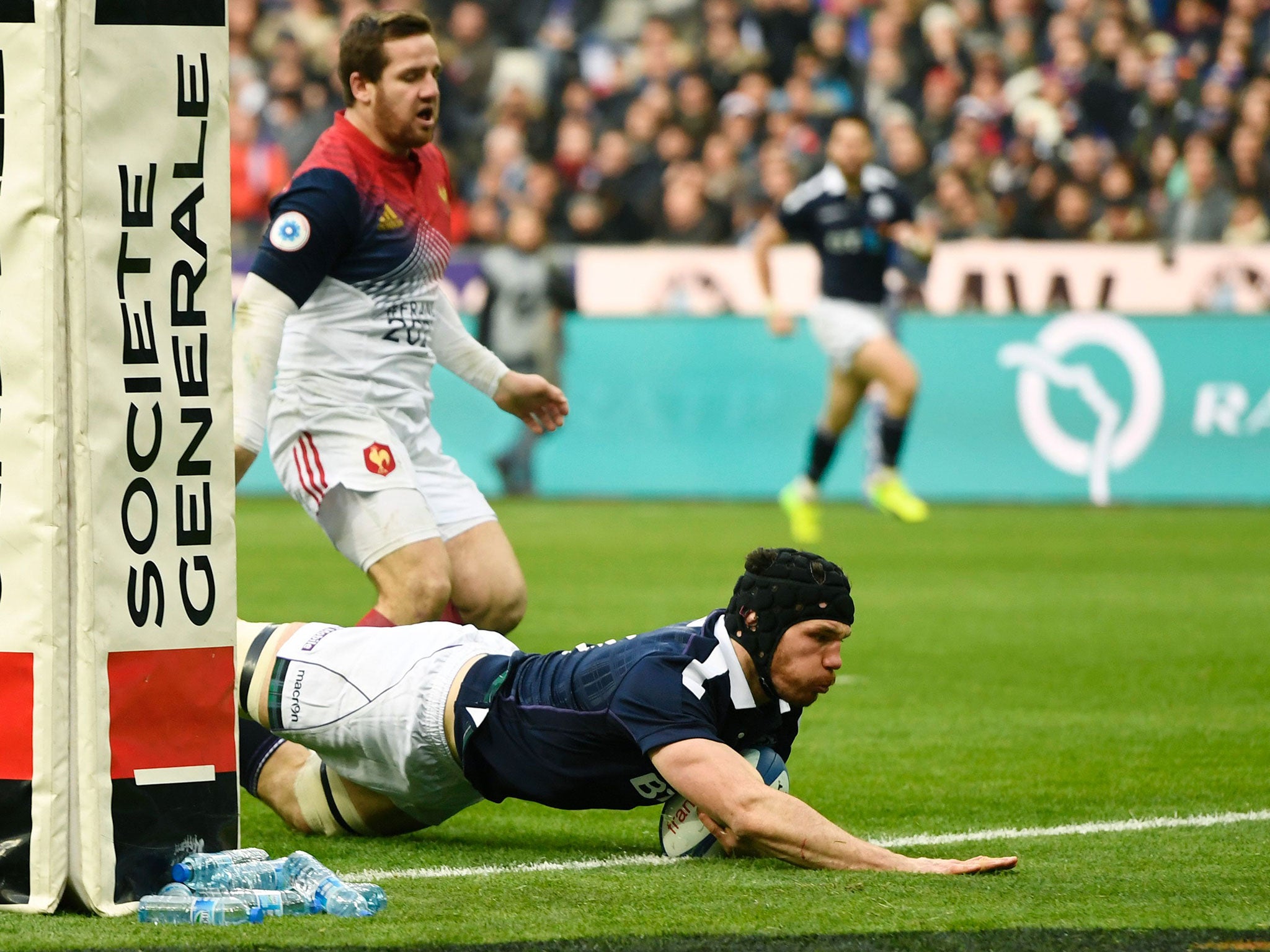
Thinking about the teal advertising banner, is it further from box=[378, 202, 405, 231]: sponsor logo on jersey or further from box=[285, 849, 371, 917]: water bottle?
box=[285, 849, 371, 917]: water bottle

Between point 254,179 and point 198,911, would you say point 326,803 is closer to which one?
point 198,911

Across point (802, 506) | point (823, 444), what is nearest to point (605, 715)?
point (802, 506)

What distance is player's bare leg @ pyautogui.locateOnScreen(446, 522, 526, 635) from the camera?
6480 millimetres

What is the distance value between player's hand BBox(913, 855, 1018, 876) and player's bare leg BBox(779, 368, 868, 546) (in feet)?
33.4

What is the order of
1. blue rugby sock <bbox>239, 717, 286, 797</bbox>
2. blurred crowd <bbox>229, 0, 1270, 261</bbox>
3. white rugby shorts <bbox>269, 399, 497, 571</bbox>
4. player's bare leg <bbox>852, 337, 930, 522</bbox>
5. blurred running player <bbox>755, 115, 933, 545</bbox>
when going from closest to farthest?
blue rugby sock <bbox>239, 717, 286, 797</bbox>
white rugby shorts <bbox>269, 399, 497, 571</bbox>
player's bare leg <bbox>852, 337, 930, 522</bbox>
blurred running player <bbox>755, 115, 933, 545</bbox>
blurred crowd <bbox>229, 0, 1270, 261</bbox>

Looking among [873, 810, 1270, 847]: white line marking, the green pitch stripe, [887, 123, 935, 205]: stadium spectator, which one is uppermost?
[887, 123, 935, 205]: stadium spectator

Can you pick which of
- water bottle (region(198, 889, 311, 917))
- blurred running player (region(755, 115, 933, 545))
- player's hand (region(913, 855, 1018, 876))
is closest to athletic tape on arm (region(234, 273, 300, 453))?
water bottle (region(198, 889, 311, 917))

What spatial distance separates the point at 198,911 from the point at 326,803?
1.29 meters

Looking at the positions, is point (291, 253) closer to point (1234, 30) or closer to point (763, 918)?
point (763, 918)

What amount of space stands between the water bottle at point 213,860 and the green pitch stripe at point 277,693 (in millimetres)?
827

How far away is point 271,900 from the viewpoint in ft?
13.8

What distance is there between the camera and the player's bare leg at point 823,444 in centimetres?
1494

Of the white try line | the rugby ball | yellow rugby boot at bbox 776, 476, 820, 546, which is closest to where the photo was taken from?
the white try line

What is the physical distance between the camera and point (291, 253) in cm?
608
